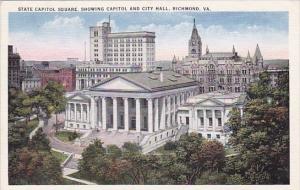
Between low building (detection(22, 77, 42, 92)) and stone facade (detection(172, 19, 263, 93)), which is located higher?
stone facade (detection(172, 19, 263, 93))

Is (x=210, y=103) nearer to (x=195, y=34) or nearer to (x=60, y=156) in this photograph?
(x=195, y=34)

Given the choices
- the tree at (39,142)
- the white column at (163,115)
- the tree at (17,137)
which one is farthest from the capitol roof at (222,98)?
the tree at (17,137)

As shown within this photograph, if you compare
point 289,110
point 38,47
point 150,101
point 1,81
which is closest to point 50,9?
point 38,47

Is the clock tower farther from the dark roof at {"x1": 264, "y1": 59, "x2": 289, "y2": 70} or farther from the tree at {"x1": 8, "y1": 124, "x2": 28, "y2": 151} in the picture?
the tree at {"x1": 8, "y1": 124, "x2": 28, "y2": 151}

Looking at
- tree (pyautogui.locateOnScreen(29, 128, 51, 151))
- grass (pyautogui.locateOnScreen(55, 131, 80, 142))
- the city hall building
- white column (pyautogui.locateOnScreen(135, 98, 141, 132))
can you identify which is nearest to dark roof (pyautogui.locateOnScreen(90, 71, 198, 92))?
the city hall building

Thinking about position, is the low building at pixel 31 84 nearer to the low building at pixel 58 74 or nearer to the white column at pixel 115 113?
the low building at pixel 58 74
